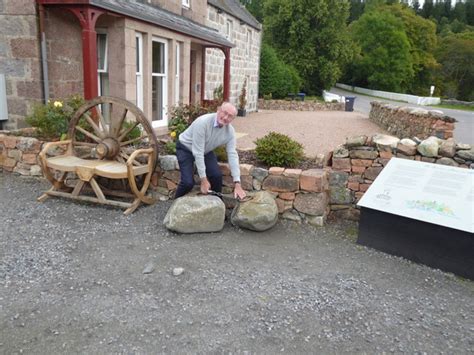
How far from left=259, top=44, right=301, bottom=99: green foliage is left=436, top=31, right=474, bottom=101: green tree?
34.3 m

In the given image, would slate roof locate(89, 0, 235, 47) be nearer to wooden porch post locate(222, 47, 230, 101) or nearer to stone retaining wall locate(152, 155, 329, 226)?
wooden porch post locate(222, 47, 230, 101)

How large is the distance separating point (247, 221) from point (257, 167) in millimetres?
878

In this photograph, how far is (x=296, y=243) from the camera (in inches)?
176

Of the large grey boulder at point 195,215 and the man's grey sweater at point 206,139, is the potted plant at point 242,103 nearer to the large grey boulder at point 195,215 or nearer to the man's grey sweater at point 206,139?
the man's grey sweater at point 206,139

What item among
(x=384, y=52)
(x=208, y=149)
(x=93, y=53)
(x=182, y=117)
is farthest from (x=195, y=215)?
(x=384, y=52)

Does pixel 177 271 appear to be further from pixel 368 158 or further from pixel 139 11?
pixel 139 11

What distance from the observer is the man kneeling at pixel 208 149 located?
15.0ft

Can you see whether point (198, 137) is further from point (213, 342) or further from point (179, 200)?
point (213, 342)

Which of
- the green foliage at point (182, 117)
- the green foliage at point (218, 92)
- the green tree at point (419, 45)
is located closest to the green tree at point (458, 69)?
the green tree at point (419, 45)

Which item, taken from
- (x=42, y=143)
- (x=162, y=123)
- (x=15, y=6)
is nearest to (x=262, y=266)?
(x=42, y=143)

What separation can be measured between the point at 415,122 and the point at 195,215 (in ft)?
27.2

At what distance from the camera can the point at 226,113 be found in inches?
177

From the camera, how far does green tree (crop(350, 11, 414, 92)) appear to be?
52656 mm

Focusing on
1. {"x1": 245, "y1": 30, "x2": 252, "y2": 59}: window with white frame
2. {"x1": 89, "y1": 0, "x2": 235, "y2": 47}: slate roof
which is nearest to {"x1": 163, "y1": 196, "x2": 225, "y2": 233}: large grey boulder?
{"x1": 89, "y1": 0, "x2": 235, "y2": 47}: slate roof
